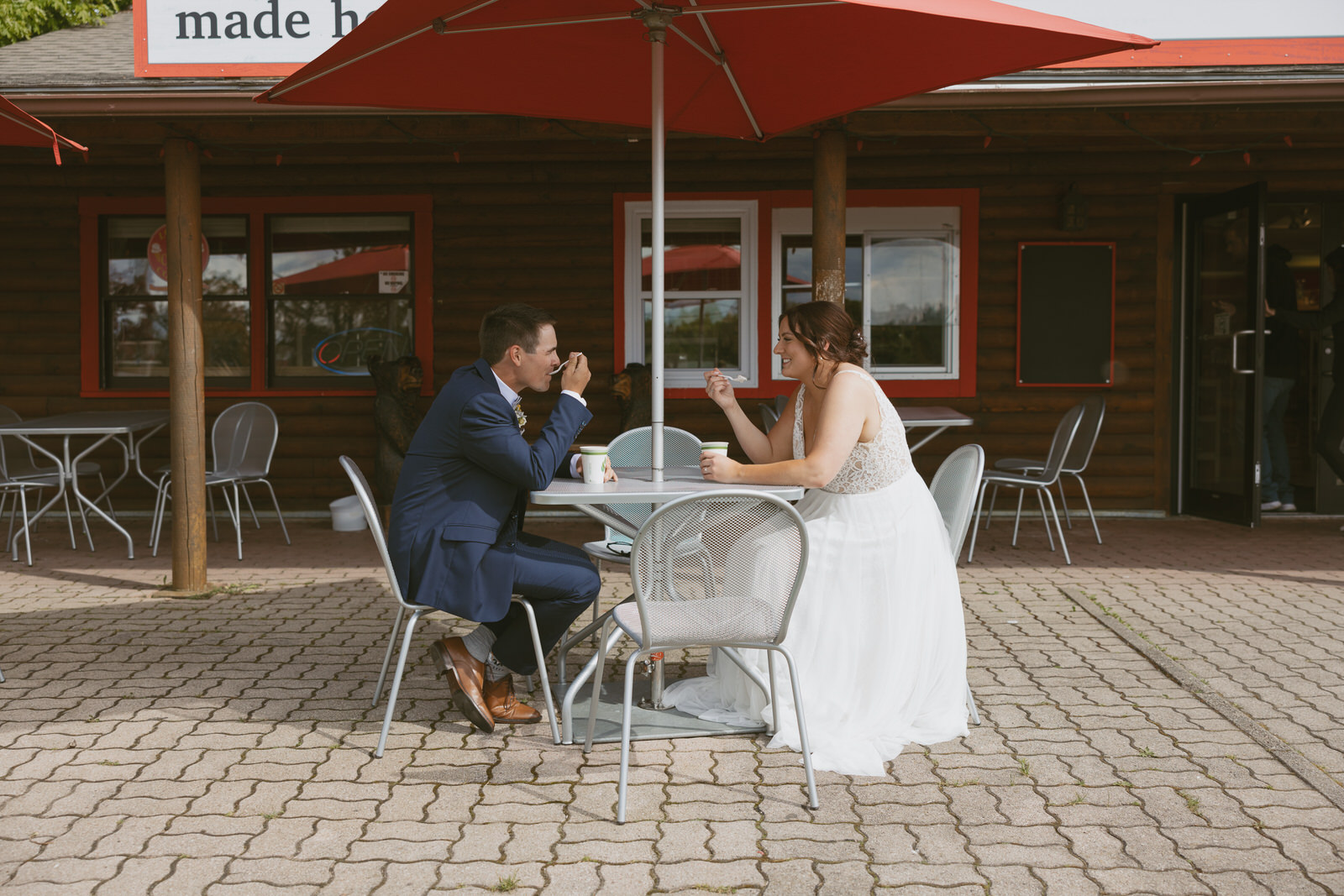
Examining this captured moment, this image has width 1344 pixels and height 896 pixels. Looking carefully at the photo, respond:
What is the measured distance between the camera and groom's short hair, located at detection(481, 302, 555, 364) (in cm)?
331

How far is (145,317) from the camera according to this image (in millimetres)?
7902

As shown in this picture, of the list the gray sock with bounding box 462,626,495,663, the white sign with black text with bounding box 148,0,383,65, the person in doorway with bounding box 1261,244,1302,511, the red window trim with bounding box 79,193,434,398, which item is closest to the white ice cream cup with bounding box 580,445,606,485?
the gray sock with bounding box 462,626,495,663

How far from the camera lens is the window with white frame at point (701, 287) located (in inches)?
302

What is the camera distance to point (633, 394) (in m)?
7.30

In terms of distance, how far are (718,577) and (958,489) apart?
108cm

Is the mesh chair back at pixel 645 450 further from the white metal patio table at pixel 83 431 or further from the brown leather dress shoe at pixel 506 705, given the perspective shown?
the white metal patio table at pixel 83 431

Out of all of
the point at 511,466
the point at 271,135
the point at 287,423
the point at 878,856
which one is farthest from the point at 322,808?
the point at 287,423

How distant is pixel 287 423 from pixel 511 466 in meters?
5.22

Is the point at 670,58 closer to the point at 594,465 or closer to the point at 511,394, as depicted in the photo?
the point at 511,394

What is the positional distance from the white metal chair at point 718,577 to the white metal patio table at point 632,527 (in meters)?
0.29

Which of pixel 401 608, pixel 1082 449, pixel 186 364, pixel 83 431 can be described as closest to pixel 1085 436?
pixel 1082 449

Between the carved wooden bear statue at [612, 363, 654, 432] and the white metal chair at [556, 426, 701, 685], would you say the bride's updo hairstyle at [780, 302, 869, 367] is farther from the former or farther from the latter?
the carved wooden bear statue at [612, 363, 654, 432]

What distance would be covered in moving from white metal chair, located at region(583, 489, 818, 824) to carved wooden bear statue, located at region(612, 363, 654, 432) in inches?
172

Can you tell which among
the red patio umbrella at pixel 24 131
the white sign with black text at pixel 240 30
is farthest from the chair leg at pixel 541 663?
the white sign with black text at pixel 240 30
